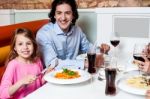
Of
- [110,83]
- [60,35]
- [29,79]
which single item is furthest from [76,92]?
[60,35]

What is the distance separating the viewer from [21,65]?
63.3 inches

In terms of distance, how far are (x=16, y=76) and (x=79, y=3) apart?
1.35 m

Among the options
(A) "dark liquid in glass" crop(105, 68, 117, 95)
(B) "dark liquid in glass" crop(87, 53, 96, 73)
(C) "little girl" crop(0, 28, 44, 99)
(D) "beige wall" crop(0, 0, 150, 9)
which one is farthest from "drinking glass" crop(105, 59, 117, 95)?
(D) "beige wall" crop(0, 0, 150, 9)

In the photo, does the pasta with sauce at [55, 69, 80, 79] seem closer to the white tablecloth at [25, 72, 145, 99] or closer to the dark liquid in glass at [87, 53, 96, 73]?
the white tablecloth at [25, 72, 145, 99]

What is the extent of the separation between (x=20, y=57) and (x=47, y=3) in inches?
51.3

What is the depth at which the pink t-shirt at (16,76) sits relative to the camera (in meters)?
1.50

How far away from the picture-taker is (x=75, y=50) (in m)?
2.25

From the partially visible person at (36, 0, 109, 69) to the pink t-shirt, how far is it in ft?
0.73

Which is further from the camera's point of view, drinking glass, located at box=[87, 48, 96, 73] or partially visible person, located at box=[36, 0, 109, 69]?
partially visible person, located at box=[36, 0, 109, 69]

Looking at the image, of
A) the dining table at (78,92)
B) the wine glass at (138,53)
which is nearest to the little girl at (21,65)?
the dining table at (78,92)

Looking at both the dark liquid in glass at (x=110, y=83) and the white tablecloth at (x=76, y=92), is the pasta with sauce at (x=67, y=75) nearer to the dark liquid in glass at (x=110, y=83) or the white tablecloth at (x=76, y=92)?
the white tablecloth at (x=76, y=92)

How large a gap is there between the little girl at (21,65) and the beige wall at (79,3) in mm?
1143

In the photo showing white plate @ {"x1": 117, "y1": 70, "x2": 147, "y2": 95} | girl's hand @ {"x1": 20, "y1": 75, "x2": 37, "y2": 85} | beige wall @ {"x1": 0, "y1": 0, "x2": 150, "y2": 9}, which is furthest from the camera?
beige wall @ {"x1": 0, "y1": 0, "x2": 150, "y2": 9}

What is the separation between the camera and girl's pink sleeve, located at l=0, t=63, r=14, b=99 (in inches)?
58.3
